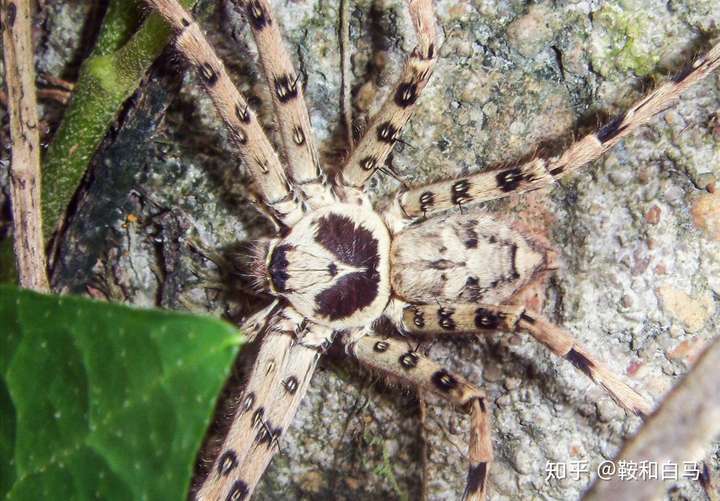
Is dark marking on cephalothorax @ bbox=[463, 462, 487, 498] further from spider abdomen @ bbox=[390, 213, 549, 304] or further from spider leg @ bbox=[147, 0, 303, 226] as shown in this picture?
spider leg @ bbox=[147, 0, 303, 226]

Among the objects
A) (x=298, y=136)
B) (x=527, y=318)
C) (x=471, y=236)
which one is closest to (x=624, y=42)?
(x=471, y=236)

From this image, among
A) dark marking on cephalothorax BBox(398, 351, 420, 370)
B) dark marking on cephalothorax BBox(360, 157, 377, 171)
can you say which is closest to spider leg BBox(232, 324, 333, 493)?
dark marking on cephalothorax BBox(398, 351, 420, 370)

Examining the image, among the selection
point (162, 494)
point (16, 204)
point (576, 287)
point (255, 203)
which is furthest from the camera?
point (255, 203)

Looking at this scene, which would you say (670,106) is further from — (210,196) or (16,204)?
(16,204)

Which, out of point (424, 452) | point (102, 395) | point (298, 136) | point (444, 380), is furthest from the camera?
point (424, 452)

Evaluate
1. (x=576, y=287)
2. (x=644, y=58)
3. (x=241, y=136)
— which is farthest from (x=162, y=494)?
(x=644, y=58)

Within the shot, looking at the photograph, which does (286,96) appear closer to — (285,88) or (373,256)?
(285,88)

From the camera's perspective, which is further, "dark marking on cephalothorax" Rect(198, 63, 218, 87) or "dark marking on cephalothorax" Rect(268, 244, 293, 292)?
"dark marking on cephalothorax" Rect(268, 244, 293, 292)
